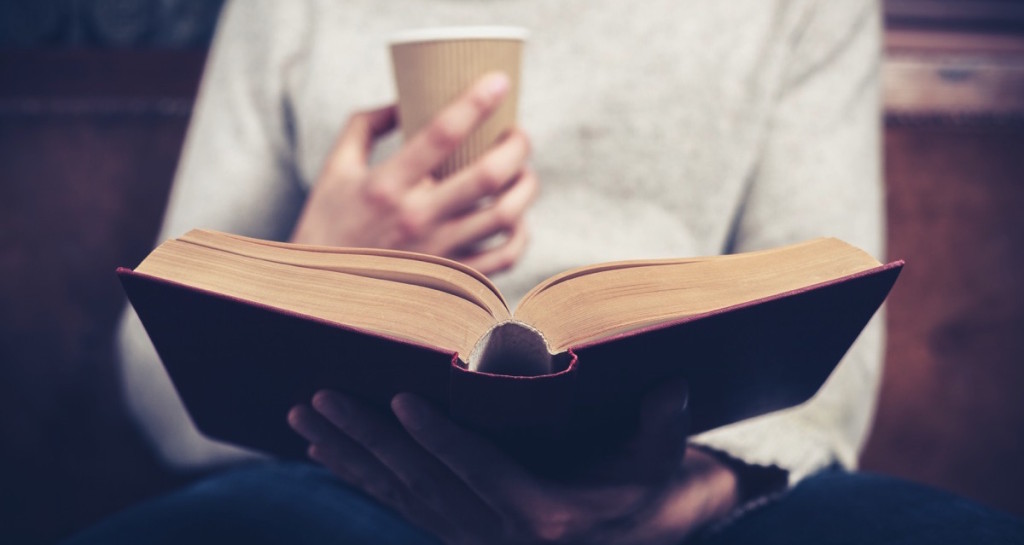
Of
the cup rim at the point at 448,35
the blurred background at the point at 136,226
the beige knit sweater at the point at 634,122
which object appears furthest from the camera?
the blurred background at the point at 136,226

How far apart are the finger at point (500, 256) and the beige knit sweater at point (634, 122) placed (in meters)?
0.10

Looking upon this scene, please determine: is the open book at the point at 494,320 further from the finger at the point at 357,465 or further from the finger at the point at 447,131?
the finger at the point at 447,131

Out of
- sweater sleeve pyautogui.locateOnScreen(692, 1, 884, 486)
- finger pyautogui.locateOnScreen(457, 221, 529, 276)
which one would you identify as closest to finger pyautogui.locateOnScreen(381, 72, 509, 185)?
finger pyautogui.locateOnScreen(457, 221, 529, 276)

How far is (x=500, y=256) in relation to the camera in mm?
677

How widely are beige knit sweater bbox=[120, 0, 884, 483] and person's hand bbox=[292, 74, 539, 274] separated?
0.48 ft

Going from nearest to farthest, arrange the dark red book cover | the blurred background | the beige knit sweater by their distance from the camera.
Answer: the dark red book cover < the beige knit sweater < the blurred background

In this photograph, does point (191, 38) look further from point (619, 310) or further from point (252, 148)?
point (619, 310)

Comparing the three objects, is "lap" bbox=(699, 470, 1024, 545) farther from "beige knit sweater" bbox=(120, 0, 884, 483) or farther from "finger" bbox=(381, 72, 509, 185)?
"finger" bbox=(381, 72, 509, 185)

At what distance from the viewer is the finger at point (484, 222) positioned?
63cm

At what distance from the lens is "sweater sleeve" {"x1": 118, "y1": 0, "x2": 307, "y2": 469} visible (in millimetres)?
789

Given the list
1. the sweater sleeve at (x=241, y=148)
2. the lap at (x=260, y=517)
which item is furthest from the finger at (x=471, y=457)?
the sweater sleeve at (x=241, y=148)

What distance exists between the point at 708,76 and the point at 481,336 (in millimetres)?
578

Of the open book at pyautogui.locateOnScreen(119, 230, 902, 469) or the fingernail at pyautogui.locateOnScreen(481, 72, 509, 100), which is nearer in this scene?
the open book at pyautogui.locateOnScreen(119, 230, 902, 469)

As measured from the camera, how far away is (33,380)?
116cm
